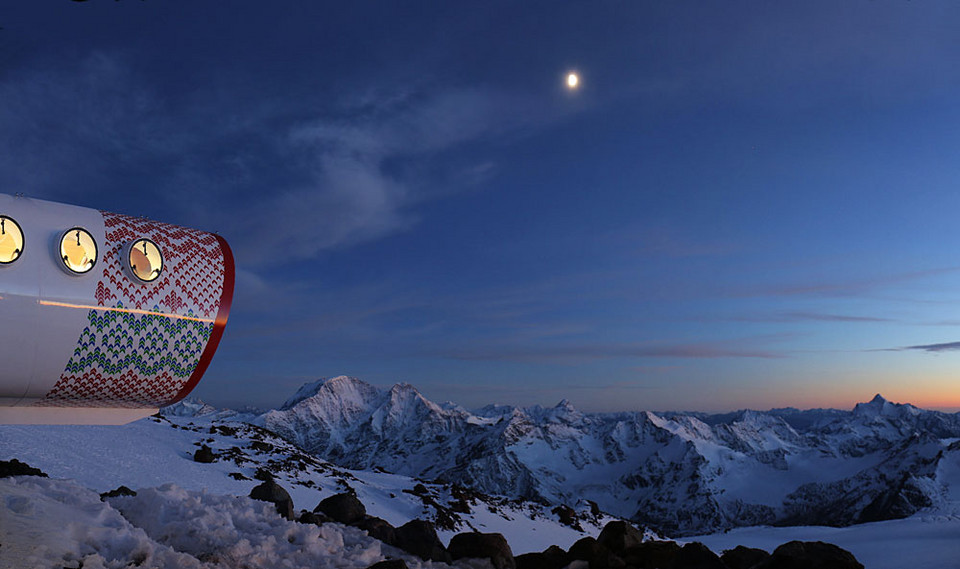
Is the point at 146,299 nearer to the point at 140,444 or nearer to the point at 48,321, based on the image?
the point at 48,321

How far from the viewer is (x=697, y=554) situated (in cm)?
1018

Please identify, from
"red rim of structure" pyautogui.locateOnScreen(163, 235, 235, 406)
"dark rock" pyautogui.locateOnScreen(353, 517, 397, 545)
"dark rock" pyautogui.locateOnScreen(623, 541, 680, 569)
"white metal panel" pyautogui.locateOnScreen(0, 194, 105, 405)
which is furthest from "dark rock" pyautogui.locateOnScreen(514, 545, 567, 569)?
"white metal panel" pyautogui.locateOnScreen(0, 194, 105, 405)

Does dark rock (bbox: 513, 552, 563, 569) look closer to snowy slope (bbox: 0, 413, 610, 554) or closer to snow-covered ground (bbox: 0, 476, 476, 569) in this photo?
snow-covered ground (bbox: 0, 476, 476, 569)

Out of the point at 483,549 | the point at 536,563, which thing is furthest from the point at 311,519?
the point at 536,563

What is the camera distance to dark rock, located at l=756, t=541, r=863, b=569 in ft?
30.7

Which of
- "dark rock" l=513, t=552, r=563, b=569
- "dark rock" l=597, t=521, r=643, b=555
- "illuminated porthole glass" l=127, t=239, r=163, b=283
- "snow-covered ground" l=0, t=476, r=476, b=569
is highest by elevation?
"illuminated porthole glass" l=127, t=239, r=163, b=283

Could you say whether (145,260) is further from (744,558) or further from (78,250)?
(744,558)

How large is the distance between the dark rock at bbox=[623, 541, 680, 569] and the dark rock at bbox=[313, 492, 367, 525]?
5.66 m

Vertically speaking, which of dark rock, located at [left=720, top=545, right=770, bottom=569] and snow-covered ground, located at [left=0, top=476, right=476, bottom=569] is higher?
snow-covered ground, located at [left=0, top=476, right=476, bottom=569]

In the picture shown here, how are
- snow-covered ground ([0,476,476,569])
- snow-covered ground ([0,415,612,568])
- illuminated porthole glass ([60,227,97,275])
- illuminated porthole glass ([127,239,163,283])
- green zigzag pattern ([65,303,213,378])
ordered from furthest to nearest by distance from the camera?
snow-covered ground ([0,415,612,568]), snow-covered ground ([0,476,476,569]), illuminated porthole glass ([127,239,163,283]), green zigzag pattern ([65,303,213,378]), illuminated porthole glass ([60,227,97,275])

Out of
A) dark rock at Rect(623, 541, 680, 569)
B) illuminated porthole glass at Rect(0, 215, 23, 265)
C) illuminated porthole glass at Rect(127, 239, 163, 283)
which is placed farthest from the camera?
dark rock at Rect(623, 541, 680, 569)

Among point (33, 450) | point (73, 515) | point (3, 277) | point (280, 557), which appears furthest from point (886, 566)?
point (33, 450)

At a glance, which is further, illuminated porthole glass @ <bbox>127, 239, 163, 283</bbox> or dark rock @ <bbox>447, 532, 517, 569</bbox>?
dark rock @ <bbox>447, 532, 517, 569</bbox>

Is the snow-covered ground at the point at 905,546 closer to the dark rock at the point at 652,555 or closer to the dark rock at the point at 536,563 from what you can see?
the dark rock at the point at 652,555
